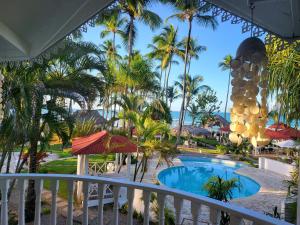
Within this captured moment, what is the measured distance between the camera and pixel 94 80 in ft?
21.8

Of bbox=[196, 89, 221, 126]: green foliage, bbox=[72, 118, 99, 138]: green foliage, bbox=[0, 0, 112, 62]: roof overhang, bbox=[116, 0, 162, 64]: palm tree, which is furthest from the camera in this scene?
→ bbox=[196, 89, 221, 126]: green foliage

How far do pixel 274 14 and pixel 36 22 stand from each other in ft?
6.62

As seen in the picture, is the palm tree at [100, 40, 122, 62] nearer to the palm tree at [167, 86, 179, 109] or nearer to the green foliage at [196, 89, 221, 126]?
the green foliage at [196, 89, 221, 126]

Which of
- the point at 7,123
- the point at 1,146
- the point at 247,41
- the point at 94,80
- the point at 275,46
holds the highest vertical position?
the point at 94,80

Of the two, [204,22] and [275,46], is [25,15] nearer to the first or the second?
[275,46]

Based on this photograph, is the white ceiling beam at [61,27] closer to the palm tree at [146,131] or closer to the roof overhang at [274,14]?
the roof overhang at [274,14]

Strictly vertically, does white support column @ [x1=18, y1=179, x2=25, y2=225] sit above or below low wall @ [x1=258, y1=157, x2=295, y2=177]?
above

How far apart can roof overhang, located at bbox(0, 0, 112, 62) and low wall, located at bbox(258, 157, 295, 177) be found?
12126 millimetres

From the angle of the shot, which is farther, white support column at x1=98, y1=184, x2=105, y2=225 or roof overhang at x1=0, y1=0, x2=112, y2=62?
roof overhang at x1=0, y1=0, x2=112, y2=62

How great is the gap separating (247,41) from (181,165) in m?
14.6

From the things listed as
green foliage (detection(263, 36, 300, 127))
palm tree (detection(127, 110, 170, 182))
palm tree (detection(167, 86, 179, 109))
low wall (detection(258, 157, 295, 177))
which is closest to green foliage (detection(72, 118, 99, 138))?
palm tree (detection(127, 110, 170, 182))

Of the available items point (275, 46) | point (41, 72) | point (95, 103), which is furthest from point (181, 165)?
point (275, 46)

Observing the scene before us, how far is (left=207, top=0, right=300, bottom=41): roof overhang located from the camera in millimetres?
1918

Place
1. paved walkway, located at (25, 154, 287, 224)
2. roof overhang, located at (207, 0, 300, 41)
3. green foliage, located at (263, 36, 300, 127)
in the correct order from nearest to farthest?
roof overhang, located at (207, 0, 300, 41), green foliage, located at (263, 36, 300, 127), paved walkway, located at (25, 154, 287, 224)
